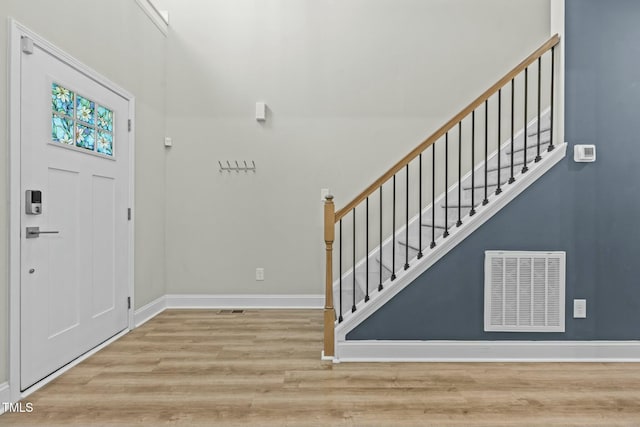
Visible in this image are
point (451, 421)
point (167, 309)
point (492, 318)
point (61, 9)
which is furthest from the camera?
point (167, 309)

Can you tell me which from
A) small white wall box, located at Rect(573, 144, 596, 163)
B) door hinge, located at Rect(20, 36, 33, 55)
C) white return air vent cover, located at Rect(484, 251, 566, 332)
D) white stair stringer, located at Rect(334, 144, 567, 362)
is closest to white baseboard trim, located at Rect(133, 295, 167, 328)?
white stair stringer, located at Rect(334, 144, 567, 362)

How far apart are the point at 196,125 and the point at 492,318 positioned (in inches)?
136

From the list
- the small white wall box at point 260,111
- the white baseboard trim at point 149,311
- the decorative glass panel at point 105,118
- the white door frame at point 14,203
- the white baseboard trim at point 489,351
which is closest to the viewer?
the white door frame at point 14,203

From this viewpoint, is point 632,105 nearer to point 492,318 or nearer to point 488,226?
point 488,226

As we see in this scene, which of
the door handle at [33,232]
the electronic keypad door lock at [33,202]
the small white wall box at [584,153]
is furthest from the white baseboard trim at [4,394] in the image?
the small white wall box at [584,153]

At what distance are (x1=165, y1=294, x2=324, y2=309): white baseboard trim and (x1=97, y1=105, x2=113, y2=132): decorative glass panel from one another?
6.49 feet

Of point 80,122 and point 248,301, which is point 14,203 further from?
point 248,301

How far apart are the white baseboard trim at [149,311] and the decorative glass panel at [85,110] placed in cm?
175

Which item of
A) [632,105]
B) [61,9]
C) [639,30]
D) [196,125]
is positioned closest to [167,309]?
[196,125]

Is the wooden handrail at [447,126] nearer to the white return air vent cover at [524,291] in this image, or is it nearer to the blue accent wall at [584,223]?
the blue accent wall at [584,223]

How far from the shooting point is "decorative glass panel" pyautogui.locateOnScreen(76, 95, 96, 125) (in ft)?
9.75

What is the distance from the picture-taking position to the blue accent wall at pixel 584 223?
9.81ft

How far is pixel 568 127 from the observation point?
3031 millimetres

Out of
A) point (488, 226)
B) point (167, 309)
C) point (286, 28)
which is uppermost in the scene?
point (286, 28)
